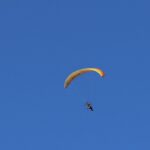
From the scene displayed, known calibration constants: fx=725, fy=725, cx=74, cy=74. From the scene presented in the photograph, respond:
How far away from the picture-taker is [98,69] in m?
103

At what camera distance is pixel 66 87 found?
346 feet

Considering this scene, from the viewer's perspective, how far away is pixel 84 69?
105m

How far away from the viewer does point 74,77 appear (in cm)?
10681

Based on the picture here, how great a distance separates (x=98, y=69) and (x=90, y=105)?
687 centimetres

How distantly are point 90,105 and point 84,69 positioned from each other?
Answer: 5689 mm

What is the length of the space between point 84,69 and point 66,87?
3703 mm

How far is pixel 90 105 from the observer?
107 m

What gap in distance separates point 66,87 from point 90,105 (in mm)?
4846

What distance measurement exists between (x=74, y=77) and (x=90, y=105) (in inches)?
189

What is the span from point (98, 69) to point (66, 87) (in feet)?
18.9

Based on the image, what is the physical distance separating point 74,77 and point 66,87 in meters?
2.39
